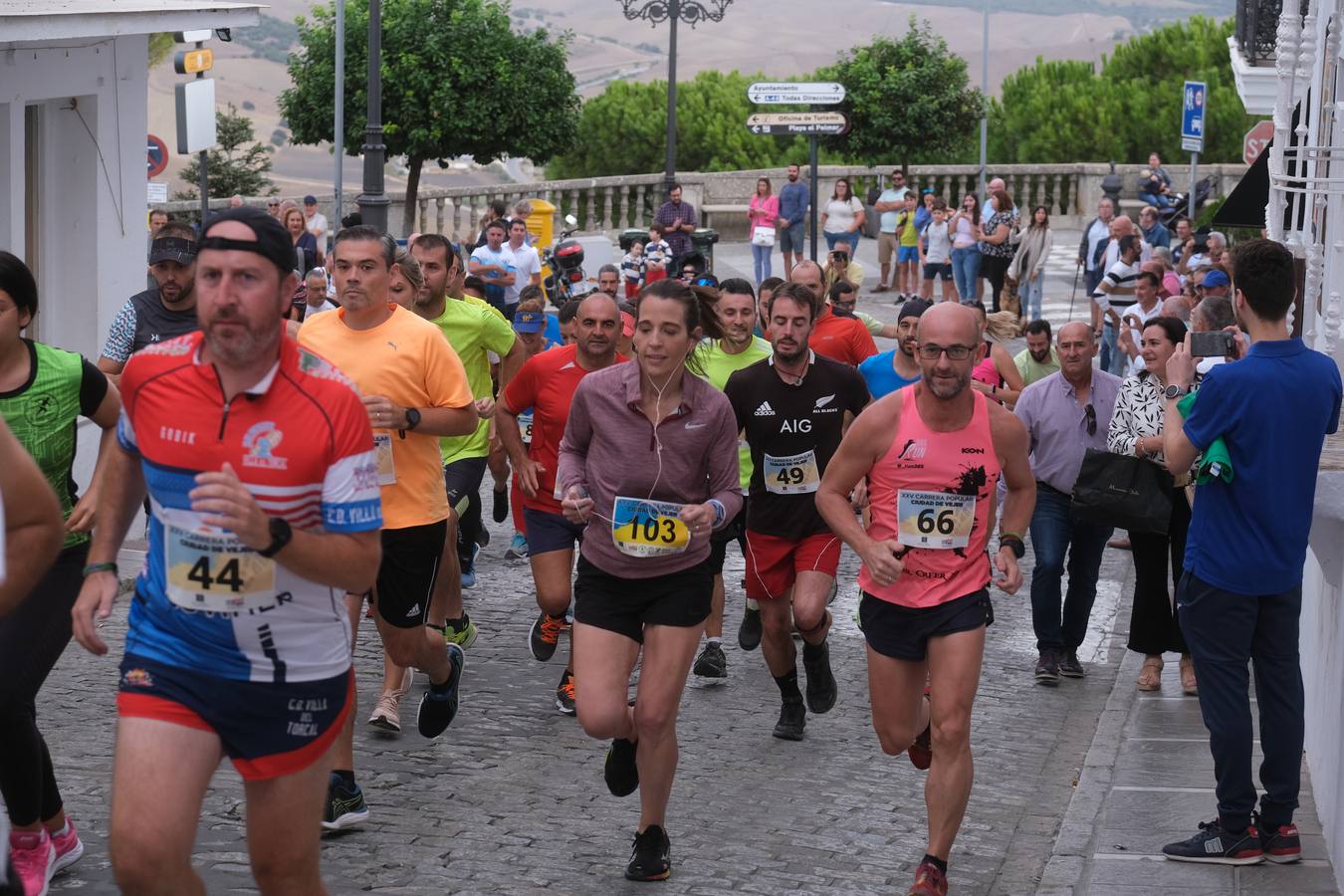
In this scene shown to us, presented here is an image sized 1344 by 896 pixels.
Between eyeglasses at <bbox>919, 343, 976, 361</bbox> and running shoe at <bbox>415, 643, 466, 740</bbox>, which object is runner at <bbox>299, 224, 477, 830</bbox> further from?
eyeglasses at <bbox>919, 343, 976, 361</bbox>

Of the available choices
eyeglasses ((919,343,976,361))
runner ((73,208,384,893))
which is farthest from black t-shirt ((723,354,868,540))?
runner ((73,208,384,893))

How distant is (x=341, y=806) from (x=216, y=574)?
8.41 feet

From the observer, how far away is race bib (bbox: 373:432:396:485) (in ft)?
23.6

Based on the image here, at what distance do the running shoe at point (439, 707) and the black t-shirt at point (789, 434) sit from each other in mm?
1456

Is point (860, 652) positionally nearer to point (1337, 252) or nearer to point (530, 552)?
point (530, 552)

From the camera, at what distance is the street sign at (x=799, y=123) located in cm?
2456

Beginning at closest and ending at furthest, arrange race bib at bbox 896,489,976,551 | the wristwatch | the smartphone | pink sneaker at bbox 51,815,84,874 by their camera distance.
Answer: the wristwatch
pink sneaker at bbox 51,815,84,874
race bib at bbox 896,489,976,551
the smartphone

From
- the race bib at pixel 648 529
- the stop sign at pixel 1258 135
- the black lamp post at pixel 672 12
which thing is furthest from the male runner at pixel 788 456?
the black lamp post at pixel 672 12

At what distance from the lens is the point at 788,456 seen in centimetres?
833

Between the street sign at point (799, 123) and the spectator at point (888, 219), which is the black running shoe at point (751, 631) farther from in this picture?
the spectator at point (888, 219)

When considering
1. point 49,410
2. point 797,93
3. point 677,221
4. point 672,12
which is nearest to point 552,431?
point 49,410

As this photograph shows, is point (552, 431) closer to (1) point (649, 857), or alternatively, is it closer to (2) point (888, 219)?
(1) point (649, 857)

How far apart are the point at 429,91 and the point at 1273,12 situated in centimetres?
1743

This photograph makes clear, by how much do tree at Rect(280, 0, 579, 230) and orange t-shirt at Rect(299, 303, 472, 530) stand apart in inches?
1020
